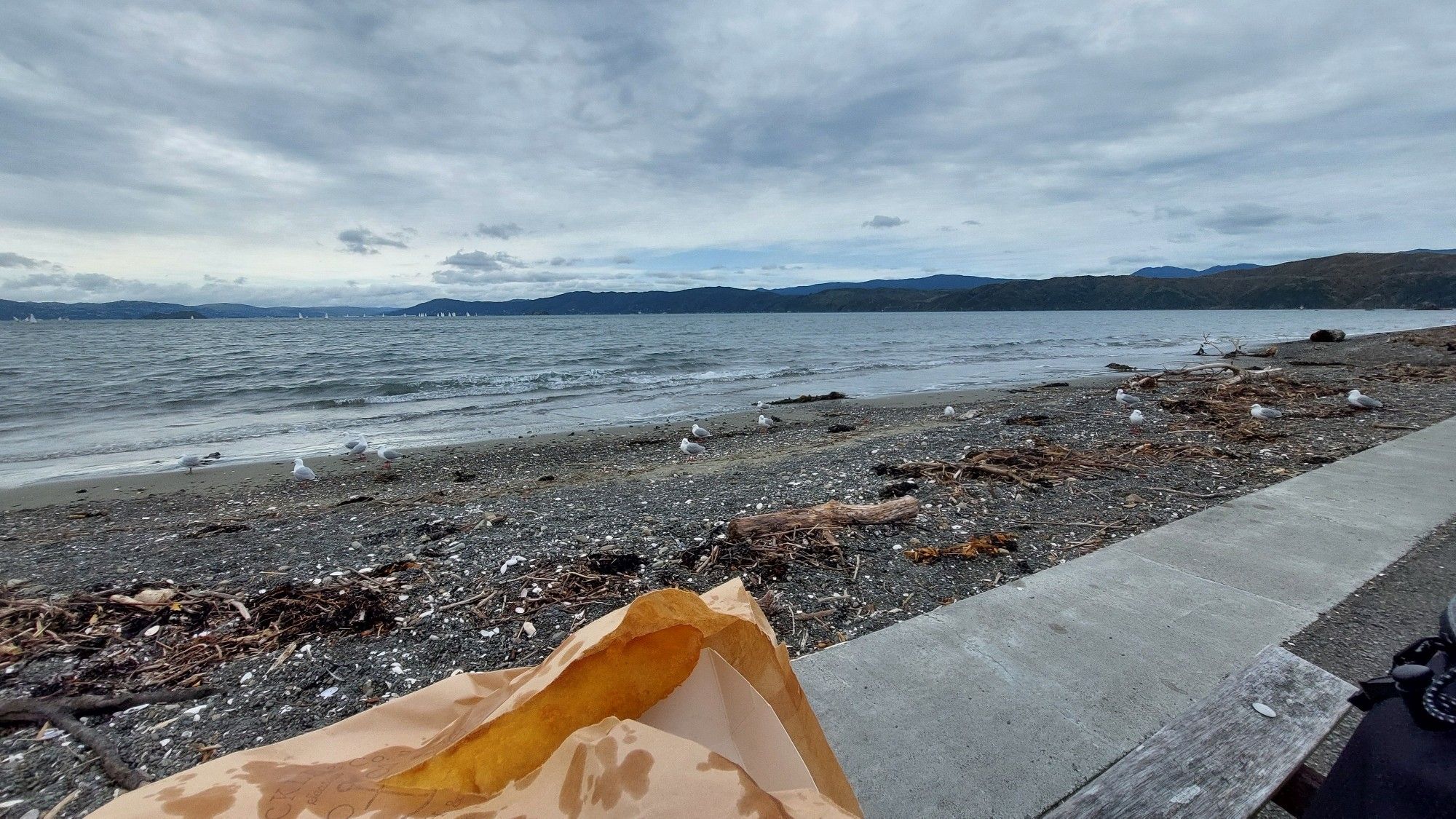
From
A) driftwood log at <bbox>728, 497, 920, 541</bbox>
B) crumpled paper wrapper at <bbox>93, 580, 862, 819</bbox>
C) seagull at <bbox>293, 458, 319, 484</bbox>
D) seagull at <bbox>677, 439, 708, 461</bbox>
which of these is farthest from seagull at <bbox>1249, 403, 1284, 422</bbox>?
seagull at <bbox>293, 458, 319, 484</bbox>

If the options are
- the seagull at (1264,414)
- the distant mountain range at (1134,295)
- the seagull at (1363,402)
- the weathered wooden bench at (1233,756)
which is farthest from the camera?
the distant mountain range at (1134,295)

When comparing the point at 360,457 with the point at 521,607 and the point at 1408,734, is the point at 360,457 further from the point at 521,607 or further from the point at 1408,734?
the point at 1408,734

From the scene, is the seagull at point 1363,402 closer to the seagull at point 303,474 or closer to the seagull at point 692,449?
the seagull at point 692,449

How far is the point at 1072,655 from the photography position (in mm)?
3166

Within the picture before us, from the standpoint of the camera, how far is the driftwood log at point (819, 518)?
530 centimetres

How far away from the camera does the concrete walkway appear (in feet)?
7.97

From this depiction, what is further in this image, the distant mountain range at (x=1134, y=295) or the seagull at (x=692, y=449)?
the distant mountain range at (x=1134, y=295)

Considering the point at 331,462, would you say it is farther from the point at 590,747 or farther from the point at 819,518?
the point at 590,747

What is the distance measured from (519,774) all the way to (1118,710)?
2.60 metres

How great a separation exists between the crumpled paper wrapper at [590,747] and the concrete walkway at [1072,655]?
1111 mm

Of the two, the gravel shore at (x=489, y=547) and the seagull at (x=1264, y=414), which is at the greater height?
the seagull at (x=1264, y=414)

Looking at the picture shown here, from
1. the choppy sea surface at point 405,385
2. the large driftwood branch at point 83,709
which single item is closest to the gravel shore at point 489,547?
the large driftwood branch at point 83,709

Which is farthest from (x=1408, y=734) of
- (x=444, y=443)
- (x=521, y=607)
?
(x=444, y=443)

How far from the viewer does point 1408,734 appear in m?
1.09
